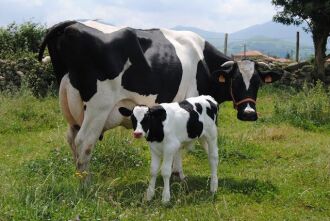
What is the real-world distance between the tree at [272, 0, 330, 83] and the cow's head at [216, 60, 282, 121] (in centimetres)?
932

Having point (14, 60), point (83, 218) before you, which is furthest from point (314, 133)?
point (14, 60)

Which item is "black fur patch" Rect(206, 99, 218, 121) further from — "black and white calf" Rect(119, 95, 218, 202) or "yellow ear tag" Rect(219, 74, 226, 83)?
"yellow ear tag" Rect(219, 74, 226, 83)

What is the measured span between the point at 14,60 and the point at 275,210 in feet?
35.7

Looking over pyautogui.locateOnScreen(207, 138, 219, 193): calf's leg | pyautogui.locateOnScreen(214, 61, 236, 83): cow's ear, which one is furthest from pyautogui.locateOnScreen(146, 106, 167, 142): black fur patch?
pyautogui.locateOnScreen(214, 61, 236, 83): cow's ear

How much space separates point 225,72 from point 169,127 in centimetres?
188

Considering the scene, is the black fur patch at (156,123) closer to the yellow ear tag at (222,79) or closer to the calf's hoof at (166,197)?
the calf's hoof at (166,197)

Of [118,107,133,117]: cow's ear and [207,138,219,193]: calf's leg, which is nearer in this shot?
[118,107,133,117]: cow's ear

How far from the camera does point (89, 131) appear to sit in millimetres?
6148

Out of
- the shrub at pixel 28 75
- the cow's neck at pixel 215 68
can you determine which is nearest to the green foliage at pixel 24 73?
the shrub at pixel 28 75

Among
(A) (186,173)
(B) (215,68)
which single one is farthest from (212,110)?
(A) (186,173)

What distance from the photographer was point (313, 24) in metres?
17.0

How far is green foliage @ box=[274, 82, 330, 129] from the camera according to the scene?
11.3 m

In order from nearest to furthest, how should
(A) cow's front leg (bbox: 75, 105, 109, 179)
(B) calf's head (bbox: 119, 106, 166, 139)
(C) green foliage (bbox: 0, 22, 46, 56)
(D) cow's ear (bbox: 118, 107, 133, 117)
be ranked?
1. (B) calf's head (bbox: 119, 106, 166, 139)
2. (D) cow's ear (bbox: 118, 107, 133, 117)
3. (A) cow's front leg (bbox: 75, 105, 109, 179)
4. (C) green foliage (bbox: 0, 22, 46, 56)

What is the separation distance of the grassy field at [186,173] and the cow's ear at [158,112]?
92cm
